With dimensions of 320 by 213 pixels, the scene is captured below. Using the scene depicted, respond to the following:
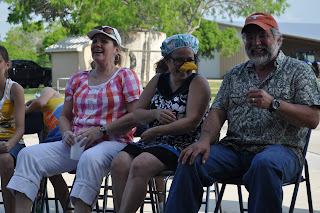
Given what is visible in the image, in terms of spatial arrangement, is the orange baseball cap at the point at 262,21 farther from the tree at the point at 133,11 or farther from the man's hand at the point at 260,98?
the tree at the point at 133,11

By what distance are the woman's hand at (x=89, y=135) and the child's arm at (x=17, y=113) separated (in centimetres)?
58

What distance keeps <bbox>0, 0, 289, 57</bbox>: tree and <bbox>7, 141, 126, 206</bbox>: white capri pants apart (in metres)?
23.7

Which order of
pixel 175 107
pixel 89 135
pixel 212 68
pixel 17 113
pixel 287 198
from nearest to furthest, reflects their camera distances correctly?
1. pixel 175 107
2. pixel 89 135
3. pixel 17 113
4. pixel 287 198
5. pixel 212 68

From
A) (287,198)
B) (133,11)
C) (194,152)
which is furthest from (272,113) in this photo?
(133,11)

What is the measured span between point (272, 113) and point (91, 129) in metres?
1.29

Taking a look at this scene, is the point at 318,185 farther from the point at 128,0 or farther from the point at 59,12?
the point at 59,12

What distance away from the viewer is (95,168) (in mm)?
3502

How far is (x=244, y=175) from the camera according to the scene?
3043mm

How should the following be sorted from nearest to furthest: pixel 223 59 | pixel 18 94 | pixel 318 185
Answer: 1. pixel 18 94
2. pixel 318 185
3. pixel 223 59

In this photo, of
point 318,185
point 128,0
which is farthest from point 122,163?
point 128,0

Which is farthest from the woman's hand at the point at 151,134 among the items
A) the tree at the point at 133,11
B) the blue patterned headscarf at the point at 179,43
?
the tree at the point at 133,11

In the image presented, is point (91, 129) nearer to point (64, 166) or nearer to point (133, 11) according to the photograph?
point (64, 166)

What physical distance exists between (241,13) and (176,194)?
29.9 metres

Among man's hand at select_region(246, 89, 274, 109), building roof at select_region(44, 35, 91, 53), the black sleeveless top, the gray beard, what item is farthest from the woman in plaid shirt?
building roof at select_region(44, 35, 91, 53)
